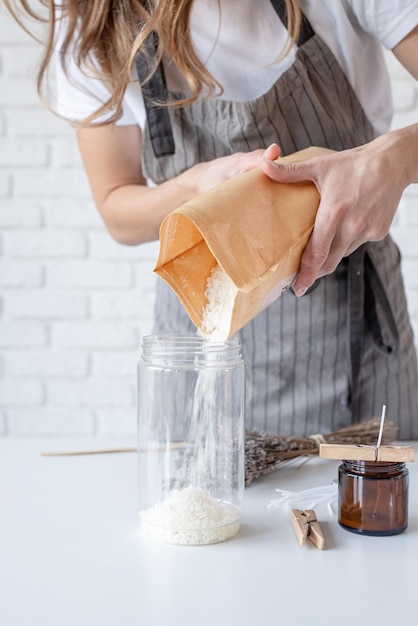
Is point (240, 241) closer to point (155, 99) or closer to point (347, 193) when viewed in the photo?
point (347, 193)

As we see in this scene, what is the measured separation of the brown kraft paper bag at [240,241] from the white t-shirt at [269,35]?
1.06 ft

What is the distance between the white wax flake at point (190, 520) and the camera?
0.80 meters

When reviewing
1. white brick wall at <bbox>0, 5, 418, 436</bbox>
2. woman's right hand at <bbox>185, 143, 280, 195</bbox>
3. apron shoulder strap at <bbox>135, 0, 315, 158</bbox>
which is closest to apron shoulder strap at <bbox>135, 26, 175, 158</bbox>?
apron shoulder strap at <bbox>135, 0, 315, 158</bbox>

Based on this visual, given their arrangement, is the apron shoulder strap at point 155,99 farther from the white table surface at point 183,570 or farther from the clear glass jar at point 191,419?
the white table surface at point 183,570

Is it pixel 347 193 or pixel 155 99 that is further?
pixel 155 99

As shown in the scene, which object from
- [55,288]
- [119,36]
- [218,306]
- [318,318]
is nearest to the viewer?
[218,306]

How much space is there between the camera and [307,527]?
0.80m

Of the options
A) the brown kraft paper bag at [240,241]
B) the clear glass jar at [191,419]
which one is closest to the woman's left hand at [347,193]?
the brown kraft paper bag at [240,241]

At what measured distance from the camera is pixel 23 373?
2.20m

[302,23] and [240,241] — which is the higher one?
[302,23]

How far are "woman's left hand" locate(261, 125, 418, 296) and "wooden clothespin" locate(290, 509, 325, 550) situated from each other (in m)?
0.24

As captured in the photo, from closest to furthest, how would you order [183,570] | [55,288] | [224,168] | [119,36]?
[183,570]
[224,168]
[119,36]
[55,288]

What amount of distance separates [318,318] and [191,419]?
436mm

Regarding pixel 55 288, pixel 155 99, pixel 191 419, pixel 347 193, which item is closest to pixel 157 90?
pixel 155 99
